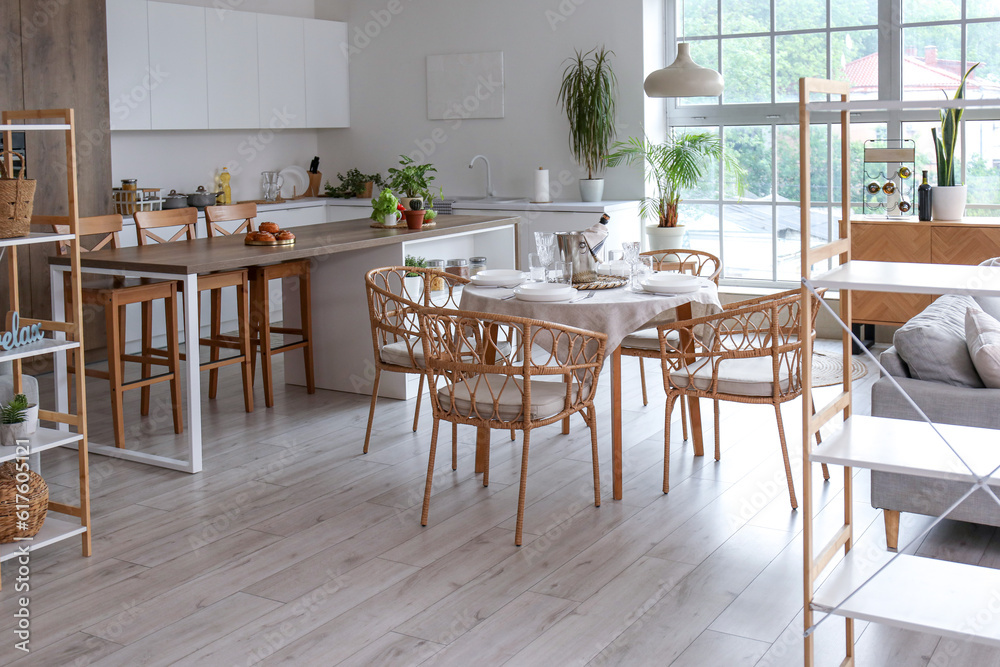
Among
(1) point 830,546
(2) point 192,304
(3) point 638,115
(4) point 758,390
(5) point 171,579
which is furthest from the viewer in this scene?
(3) point 638,115

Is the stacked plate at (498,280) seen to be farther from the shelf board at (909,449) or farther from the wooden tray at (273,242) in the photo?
the shelf board at (909,449)

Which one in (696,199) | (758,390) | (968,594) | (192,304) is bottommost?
(968,594)

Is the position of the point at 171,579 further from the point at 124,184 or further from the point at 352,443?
the point at 124,184

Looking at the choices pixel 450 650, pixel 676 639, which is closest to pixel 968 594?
pixel 676 639

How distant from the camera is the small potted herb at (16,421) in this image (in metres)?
3.12

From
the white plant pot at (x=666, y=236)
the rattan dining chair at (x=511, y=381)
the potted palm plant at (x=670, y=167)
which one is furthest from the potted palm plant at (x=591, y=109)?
the rattan dining chair at (x=511, y=381)

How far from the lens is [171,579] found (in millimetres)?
3098

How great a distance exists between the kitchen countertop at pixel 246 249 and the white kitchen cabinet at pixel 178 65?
5.99 ft

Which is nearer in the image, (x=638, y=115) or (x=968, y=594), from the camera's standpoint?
(x=968, y=594)

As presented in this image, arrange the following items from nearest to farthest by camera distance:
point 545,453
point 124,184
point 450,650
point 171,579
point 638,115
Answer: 1. point 450,650
2. point 171,579
3. point 545,453
4. point 124,184
5. point 638,115

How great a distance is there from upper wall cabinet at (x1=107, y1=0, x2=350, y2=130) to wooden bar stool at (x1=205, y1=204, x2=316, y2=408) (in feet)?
4.74

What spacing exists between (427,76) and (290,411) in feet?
12.4

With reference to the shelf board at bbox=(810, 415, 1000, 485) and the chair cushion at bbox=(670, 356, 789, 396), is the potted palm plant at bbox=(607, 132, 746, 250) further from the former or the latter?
the shelf board at bbox=(810, 415, 1000, 485)

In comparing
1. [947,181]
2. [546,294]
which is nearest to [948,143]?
[947,181]
